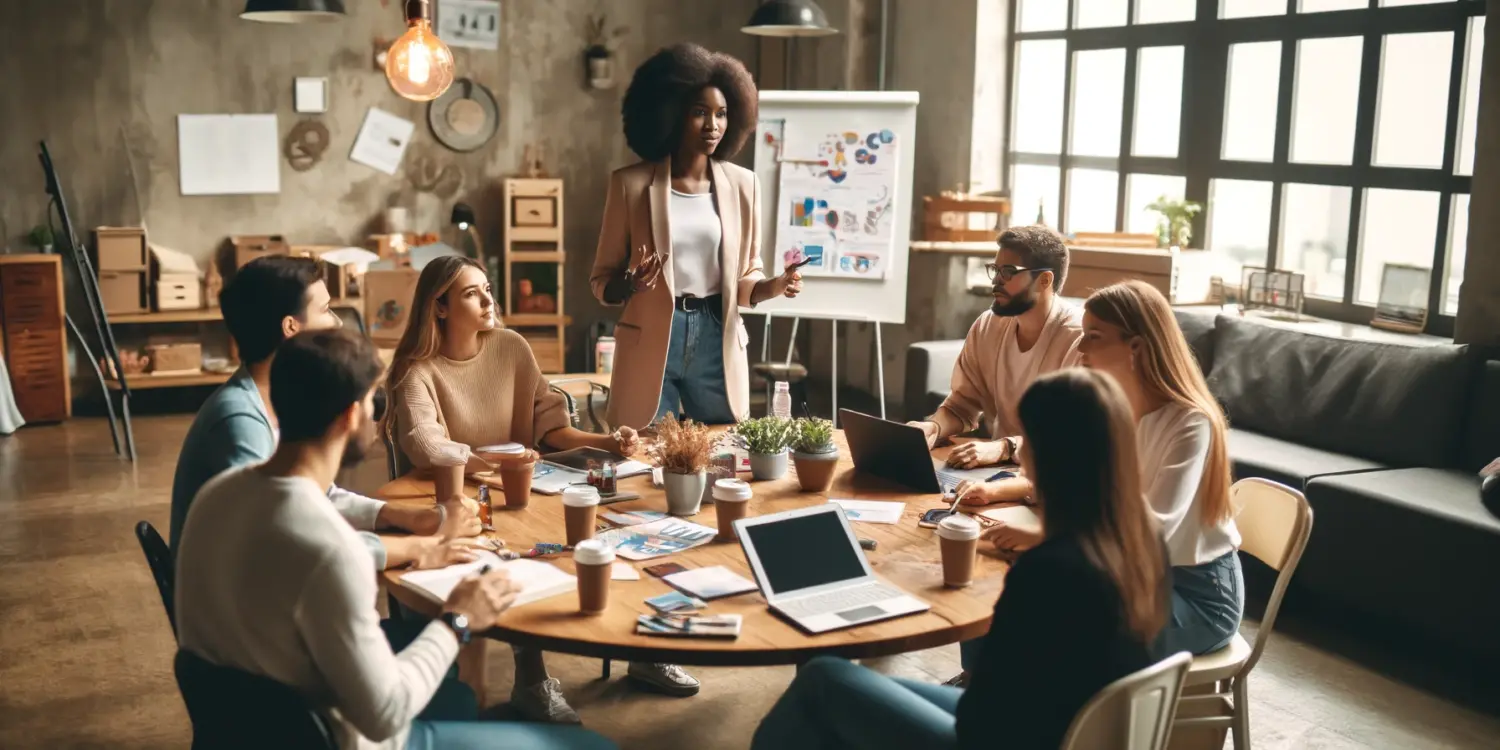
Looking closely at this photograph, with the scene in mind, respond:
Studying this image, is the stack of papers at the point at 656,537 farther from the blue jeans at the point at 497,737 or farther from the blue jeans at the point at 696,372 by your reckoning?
the blue jeans at the point at 696,372

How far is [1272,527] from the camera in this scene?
2857 millimetres

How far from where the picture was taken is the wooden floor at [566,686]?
341 centimetres

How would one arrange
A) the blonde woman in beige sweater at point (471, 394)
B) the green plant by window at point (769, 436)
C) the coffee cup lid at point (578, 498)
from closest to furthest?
the coffee cup lid at point (578, 498) < the green plant by window at point (769, 436) < the blonde woman in beige sweater at point (471, 394)

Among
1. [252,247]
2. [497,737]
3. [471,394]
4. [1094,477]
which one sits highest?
[252,247]

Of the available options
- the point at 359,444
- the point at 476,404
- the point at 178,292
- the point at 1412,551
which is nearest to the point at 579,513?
the point at 359,444

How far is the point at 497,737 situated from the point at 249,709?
19.8 inches

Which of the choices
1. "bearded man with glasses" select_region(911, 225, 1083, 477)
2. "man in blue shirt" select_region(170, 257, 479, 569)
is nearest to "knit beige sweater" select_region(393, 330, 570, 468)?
"man in blue shirt" select_region(170, 257, 479, 569)

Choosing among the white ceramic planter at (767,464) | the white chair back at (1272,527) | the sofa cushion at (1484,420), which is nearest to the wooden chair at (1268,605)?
the white chair back at (1272,527)

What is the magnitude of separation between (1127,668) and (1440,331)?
3802mm

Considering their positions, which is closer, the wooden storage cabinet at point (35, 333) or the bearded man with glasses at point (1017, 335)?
the bearded man with glasses at point (1017, 335)

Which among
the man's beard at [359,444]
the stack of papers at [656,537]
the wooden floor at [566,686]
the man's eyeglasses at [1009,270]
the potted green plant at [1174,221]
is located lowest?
the wooden floor at [566,686]

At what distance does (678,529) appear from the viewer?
2.71 metres

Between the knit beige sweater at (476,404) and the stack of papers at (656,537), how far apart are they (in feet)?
1.98

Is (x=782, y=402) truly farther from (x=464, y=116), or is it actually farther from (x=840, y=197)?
(x=464, y=116)
